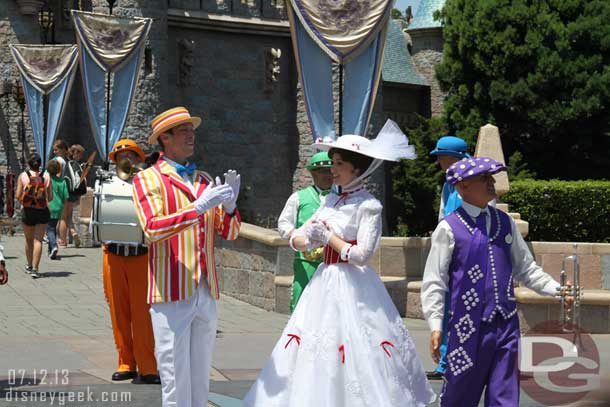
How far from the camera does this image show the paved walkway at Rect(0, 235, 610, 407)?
25.2ft

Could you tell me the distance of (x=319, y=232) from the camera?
6.22 metres

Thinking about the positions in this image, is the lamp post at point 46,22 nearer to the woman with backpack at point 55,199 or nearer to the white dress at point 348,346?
the woman with backpack at point 55,199

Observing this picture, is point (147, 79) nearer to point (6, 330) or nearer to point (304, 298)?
point (6, 330)

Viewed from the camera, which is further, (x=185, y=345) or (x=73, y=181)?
(x=73, y=181)

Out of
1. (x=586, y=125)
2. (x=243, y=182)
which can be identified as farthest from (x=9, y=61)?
(x=586, y=125)

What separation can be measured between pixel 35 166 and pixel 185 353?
10.1 m

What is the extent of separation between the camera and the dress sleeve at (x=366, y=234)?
611cm

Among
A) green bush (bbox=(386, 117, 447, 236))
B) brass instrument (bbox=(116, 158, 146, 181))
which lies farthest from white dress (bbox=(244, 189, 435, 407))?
green bush (bbox=(386, 117, 447, 236))

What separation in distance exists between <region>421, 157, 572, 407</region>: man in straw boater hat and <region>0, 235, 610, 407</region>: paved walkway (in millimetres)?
931

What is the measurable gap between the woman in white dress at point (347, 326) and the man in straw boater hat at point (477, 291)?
1.43 feet

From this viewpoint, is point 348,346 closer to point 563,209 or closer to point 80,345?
point 80,345

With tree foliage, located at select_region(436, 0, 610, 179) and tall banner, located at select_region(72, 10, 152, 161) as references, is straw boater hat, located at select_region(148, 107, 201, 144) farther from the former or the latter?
tree foliage, located at select_region(436, 0, 610, 179)

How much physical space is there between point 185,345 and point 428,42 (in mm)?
41347

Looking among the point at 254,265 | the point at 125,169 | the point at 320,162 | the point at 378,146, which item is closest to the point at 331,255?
the point at 378,146
